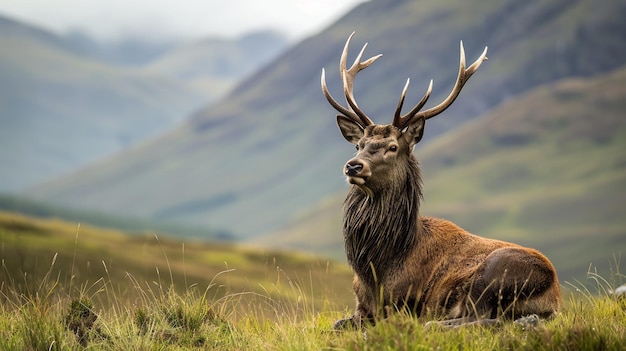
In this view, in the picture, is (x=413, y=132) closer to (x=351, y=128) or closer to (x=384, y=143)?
(x=384, y=143)

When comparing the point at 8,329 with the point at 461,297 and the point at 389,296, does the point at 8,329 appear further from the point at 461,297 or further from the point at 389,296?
the point at 461,297

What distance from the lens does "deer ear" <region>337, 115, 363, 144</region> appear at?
13.1 m

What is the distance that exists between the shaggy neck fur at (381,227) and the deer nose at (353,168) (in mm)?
697

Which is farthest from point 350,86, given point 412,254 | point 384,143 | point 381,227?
point 412,254

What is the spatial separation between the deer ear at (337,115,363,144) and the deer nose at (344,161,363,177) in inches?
54.4

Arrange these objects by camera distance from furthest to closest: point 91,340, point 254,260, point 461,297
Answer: point 254,260 → point 461,297 → point 91,340

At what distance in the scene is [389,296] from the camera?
1184 cm

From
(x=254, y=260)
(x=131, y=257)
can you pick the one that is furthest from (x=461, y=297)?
(x=254, y=260)

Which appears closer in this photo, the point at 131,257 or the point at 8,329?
the point at 8,329

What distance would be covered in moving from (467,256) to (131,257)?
193 feet

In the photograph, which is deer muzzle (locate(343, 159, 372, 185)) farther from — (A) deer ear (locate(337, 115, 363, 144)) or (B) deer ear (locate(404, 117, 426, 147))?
(A) deer ear (locate(337, 115, 363, 144))

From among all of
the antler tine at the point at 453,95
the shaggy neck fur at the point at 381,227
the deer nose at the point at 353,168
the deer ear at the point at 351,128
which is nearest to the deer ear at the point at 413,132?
the antler tine at the point at 453,95

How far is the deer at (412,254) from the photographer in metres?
11.1

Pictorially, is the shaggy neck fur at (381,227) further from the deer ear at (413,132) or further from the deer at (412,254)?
the deer ear at (413,132)
